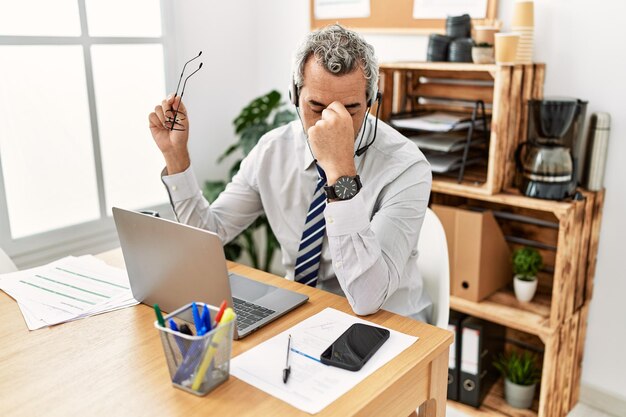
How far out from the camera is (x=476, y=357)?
222 centimetres

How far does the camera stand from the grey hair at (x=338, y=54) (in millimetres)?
1345

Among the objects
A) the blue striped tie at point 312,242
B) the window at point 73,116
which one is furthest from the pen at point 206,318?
the window at point 73,116

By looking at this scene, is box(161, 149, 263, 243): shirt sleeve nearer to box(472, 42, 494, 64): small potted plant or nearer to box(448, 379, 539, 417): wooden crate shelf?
box(472, 42, 494, 64): small potted plant

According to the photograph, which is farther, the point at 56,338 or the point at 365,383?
the point at 56,338

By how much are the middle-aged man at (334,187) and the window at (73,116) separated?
1.00 m

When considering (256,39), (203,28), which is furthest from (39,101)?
(256,39)

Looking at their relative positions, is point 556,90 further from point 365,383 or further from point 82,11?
point 82,11

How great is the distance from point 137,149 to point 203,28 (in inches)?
26.3

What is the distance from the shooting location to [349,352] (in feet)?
3.43

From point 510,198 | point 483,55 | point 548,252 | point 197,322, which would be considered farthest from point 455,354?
point 197,322

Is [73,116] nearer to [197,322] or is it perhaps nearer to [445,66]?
[445,66]

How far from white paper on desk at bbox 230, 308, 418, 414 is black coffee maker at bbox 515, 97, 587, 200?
3.45 feet

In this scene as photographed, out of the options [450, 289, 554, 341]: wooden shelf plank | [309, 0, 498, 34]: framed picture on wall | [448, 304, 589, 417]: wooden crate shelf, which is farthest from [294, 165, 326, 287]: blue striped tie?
[309, 0, 498, 34]: framed picture on wall

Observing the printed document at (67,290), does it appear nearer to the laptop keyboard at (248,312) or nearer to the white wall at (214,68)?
the laptop keyboard at (248,312)
